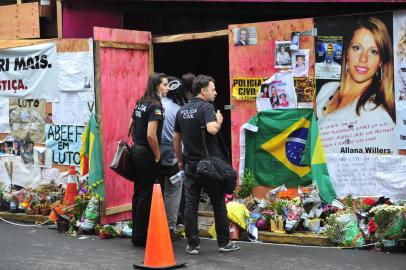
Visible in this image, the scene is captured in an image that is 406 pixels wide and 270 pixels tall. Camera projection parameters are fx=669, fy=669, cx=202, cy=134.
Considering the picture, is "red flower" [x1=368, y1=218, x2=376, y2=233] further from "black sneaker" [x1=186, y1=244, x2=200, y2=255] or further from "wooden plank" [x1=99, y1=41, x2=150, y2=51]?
"wooden plank" [x1=99, y1=41, x2=150, y2=51]

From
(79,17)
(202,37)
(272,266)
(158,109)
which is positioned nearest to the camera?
(272,266)

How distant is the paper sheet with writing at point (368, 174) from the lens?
828cm

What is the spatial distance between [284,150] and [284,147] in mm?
41

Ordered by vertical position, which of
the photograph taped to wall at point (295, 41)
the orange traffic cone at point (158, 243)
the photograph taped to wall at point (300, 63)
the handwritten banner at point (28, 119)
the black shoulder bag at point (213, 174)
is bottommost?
the orange traffic cone at point (158, 243)

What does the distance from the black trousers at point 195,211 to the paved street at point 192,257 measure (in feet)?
Result: 0.69

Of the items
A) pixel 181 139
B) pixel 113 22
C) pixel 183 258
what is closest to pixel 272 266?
pixel 183 258

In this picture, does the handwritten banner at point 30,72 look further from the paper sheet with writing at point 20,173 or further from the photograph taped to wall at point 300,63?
the photograph taped to wall at point 300,63

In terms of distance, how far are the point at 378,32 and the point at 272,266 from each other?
3.27 meters

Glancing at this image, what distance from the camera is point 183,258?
7.41 m

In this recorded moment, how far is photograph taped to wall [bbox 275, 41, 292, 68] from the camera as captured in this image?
29.0 feet

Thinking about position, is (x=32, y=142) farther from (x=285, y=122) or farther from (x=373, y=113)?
(x=373, y=113)

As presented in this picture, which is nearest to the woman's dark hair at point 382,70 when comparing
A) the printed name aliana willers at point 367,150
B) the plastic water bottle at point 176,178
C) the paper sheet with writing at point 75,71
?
the printed name aliana willers at point 367,150

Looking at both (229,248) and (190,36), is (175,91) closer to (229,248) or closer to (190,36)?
(190,36)

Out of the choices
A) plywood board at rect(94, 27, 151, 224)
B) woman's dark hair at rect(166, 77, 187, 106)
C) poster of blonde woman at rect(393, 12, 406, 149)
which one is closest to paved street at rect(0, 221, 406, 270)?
plywood board at rect(94, 27, 151, 224)
